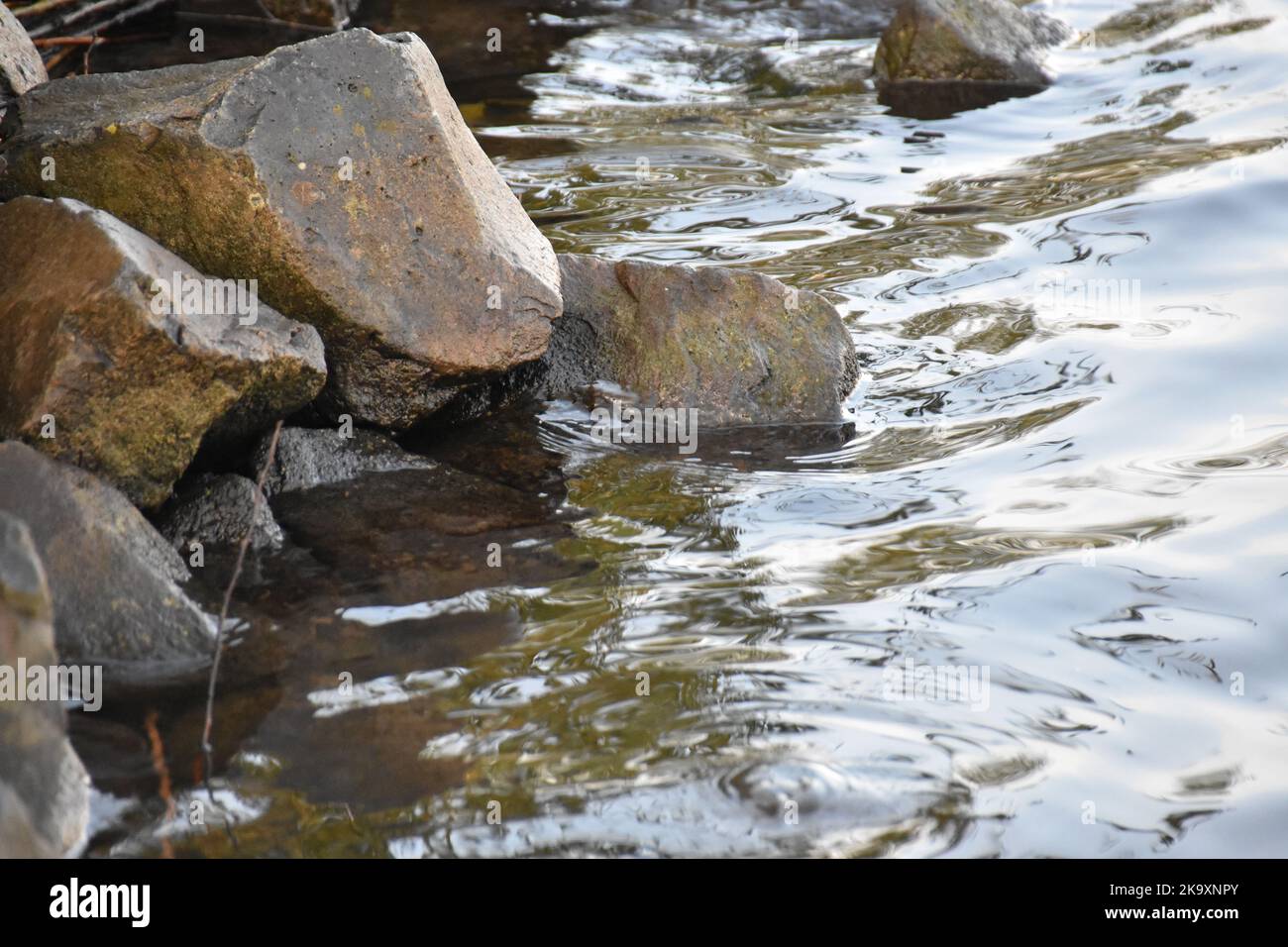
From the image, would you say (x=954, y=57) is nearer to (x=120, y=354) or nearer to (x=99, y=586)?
(x=120, y=354)

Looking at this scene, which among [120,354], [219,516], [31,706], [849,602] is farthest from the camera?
[219,516]

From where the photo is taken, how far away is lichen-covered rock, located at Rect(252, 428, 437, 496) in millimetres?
5047

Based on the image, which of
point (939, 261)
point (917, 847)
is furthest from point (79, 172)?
point (939, 261)

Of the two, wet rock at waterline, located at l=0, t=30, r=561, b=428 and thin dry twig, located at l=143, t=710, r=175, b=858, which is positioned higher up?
wet rock at waterline, located at l=0, t=30, r=561, b=428

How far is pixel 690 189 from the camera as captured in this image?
28.8ft

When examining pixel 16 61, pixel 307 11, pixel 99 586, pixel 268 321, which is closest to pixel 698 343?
pixel 268 321

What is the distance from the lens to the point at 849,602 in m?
4.47

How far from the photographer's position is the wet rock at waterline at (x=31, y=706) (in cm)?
307

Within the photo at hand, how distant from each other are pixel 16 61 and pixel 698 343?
2.98 m

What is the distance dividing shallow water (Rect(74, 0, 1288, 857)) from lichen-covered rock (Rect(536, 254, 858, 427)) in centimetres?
17

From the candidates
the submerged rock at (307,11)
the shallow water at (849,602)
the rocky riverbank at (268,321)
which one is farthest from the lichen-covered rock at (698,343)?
the submerged rock at (307,11)

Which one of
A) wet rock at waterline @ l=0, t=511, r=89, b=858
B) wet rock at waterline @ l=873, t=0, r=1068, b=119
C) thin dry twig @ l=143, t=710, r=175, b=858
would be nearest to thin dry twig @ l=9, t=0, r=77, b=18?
wet rock at waterline @ l=873, t=0, r=1068, b=119

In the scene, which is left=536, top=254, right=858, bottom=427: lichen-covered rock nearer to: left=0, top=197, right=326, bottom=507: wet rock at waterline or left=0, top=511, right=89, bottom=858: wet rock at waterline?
left=0, top=197, right=326, bottom=507: wet rock at waterline
